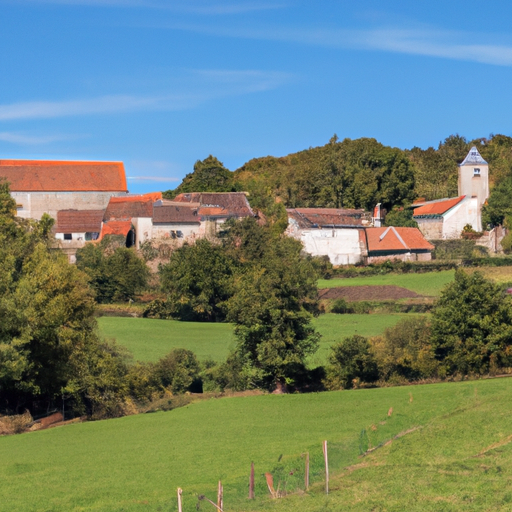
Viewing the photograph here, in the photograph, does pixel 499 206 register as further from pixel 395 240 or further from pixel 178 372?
pixel 178 372

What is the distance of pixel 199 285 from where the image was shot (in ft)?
165

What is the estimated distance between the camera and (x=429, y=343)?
3309 cm

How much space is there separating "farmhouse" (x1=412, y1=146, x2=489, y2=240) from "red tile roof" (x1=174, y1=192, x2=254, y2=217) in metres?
13.6

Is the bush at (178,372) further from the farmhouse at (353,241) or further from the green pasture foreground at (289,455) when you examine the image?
the farmhouse at (353,241)

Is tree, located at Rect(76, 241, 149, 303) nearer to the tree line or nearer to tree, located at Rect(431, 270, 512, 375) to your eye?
the tree line

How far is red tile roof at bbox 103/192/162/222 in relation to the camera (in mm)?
65562

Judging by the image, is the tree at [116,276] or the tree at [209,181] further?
the tree at [209,181]

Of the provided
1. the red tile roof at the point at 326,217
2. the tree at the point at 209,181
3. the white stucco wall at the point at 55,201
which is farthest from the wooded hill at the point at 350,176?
the white stucco wall at the point at 55,201

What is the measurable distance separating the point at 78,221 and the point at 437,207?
91.3ft

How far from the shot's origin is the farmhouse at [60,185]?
69.8 meters

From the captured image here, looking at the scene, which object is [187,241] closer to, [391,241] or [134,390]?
[391,241]

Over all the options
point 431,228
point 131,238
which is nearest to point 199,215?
point 131,238

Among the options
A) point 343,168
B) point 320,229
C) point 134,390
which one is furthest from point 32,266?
point 343,168

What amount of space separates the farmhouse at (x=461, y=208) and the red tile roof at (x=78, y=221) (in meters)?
24.8
